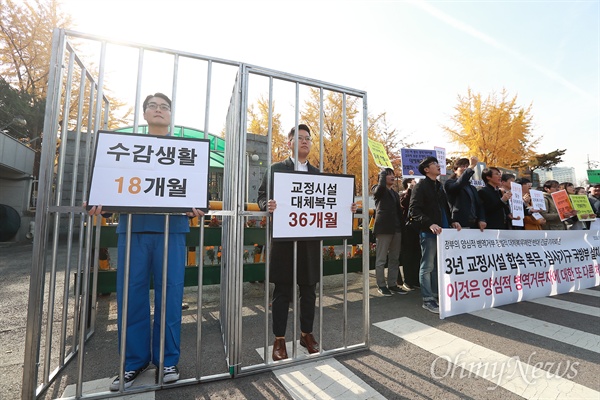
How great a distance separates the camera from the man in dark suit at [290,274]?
275cm

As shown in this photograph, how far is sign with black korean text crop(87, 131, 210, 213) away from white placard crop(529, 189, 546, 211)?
6795mm

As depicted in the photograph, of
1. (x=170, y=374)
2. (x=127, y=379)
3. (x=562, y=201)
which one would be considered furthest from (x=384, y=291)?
(x=562, y=201)

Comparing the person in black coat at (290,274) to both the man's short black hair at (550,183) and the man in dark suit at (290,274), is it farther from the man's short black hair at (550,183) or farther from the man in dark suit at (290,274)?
the man's short black hair at (550,183)

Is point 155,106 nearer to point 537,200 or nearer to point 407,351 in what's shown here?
point 407,351

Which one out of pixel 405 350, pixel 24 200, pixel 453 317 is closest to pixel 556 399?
pixel 405 350

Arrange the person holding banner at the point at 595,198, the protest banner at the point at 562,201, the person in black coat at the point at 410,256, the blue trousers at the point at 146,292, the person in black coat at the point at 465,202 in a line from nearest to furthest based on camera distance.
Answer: the blue trousers at the point at 146,292 < the person in black coat at the point at 465,202 < the person in black coat at the point at 410,256 < the protest banner at the point at 562,201 < the person holding banner at the point at 595,198

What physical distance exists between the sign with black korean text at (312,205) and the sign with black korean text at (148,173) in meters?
0.66

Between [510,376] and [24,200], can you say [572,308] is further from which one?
[24,200]

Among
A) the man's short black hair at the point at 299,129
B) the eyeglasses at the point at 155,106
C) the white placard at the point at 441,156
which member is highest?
the white placard at the point at 441,156

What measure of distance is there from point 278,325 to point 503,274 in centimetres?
357

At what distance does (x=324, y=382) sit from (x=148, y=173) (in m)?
2.09

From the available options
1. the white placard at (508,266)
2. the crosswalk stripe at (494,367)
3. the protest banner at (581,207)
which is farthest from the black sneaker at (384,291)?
the protest banner at (581,207)

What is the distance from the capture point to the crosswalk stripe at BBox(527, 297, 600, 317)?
13.5 feet

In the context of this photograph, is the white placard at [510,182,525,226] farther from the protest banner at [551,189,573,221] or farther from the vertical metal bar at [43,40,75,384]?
the vertical metal bar at [43,40,75,384]
